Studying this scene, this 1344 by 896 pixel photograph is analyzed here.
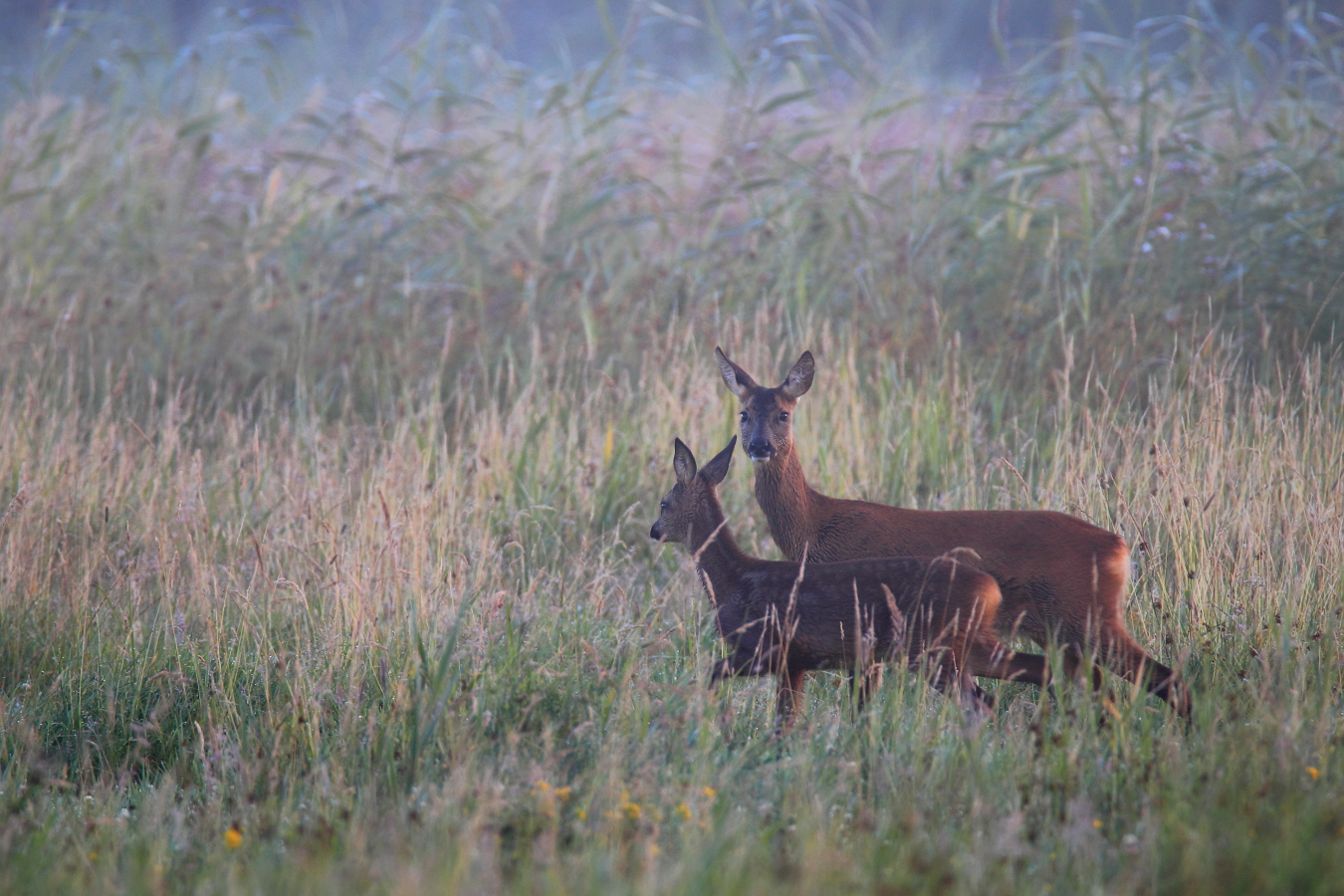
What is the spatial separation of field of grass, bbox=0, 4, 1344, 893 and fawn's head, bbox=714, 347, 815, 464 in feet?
2.38

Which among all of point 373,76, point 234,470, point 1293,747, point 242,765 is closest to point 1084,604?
point 1293,747

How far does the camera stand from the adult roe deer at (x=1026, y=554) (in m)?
4.18

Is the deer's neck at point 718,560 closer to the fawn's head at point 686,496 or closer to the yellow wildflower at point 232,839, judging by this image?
the fawn's head at point 686,496

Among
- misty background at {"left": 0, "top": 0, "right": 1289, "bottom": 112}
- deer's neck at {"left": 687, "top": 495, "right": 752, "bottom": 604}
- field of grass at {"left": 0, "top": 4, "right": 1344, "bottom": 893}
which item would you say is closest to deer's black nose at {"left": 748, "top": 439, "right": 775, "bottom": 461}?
deer's neck at {"left": 687, "top": 495, "right": 752, "bottom": 604}

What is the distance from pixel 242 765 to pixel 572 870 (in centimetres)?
120

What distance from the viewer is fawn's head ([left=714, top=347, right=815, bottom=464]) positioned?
529 centimetres

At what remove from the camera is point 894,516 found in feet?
16.0

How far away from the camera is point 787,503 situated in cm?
521

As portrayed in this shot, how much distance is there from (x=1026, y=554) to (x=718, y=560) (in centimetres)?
116

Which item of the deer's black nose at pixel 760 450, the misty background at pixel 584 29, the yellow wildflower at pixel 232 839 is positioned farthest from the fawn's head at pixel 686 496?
the misty background at pixel 584 29

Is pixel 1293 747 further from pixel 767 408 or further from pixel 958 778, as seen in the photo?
pixel 767 408

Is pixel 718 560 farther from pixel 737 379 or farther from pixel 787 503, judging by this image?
pixel 737 379

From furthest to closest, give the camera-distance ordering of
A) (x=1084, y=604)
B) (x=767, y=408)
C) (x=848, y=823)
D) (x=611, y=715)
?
1. (x=767, y=408)
2. (x=1084, y=604)
3. (x=611, y=715)
4. (x=848, y=823)

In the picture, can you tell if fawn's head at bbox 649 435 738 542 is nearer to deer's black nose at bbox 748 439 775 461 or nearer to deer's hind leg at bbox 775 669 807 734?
deer's black nose at bbox 748 439 775 461
